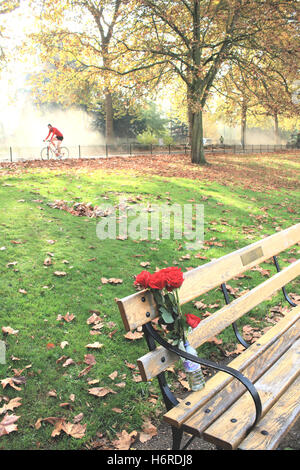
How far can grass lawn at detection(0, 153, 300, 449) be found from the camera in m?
3.05

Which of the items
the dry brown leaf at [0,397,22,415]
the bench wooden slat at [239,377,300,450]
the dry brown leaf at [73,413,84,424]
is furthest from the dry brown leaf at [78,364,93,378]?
the bench wooden slat at [239,377,300,450]

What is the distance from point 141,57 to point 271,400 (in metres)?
16.6

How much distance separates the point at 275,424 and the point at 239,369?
53 cm

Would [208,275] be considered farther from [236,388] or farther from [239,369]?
[236,388]

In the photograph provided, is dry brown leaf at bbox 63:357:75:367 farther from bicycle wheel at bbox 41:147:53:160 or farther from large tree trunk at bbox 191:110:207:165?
large tree trunk at bbox 191:110:207:165

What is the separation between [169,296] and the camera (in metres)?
2.36

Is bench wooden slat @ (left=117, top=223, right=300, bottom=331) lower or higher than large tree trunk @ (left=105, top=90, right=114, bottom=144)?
lower

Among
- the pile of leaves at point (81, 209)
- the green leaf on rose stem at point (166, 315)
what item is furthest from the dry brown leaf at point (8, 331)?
the pile of leaves at point (81, 209)

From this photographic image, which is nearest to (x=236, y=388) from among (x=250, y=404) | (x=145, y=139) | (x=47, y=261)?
(x=250, y=404)

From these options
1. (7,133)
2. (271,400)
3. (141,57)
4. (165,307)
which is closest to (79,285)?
(165,307)

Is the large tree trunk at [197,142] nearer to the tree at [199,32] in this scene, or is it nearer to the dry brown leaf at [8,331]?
the tree at [199,32]

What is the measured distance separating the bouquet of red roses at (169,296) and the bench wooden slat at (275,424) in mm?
615

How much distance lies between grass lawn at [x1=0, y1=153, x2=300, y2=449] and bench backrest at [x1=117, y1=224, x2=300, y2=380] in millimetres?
893

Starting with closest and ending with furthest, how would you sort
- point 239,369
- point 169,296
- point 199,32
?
point 169,296
point 239,369
point 199,32
